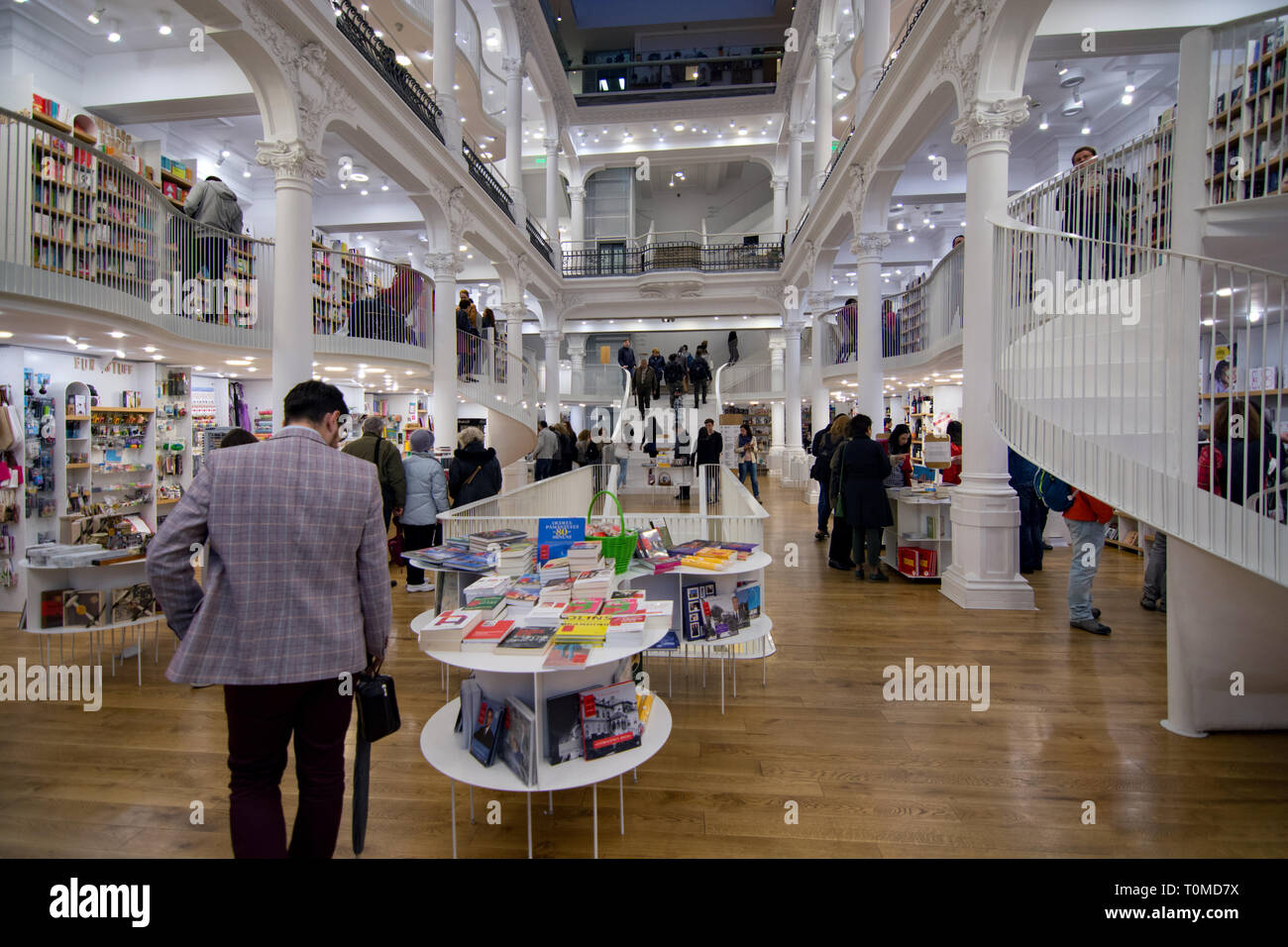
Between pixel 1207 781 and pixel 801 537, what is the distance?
619 centimetres

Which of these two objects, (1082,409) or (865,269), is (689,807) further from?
(865,269)

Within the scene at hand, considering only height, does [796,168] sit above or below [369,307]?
above

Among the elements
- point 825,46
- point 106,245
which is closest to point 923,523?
point 106,245

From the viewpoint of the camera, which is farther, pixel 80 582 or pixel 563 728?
pixel 80 582

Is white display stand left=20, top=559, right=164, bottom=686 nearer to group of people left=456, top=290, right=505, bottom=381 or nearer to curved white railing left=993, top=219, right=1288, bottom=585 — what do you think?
curved white railing left=993, top=219, right=1288, bottom=585

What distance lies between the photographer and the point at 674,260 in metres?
20.8

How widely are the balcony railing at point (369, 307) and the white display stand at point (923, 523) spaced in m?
7.75

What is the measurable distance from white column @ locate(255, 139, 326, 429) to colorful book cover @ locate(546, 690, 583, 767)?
552 centimetres

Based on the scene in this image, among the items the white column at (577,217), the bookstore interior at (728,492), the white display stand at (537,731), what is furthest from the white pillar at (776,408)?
the white display stand at (537,731)

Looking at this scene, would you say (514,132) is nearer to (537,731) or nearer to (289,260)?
(289,260)

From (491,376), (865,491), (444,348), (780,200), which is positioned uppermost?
(780,200)

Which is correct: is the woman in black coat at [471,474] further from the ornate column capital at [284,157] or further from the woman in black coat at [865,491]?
the woman in black coat at [865,491]

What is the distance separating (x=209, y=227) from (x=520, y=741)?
807 centimetres
